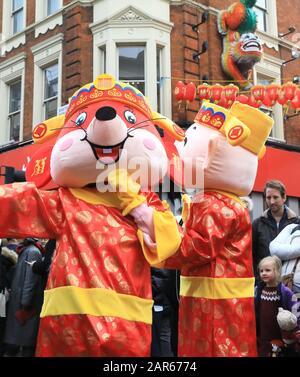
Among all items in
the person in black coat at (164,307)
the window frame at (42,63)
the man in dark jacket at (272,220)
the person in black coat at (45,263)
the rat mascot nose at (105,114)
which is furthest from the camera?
the window frame at (42,63)

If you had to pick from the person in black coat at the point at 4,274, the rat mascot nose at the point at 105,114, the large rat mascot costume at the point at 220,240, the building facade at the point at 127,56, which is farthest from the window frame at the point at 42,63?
the rat mascot nose at the point at 105,114

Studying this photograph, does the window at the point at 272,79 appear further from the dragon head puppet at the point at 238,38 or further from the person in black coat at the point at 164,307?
the person in black coat at the point at 164,307

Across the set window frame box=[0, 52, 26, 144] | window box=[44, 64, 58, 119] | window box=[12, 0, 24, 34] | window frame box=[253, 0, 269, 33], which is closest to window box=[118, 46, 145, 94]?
window box=[44, 64, 58, 119]

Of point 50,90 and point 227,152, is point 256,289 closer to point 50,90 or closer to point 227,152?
point 227,152

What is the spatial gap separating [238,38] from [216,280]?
27.9 ft

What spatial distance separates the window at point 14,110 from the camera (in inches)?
484

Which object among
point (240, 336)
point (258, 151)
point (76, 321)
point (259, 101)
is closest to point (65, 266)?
point (76, 321)

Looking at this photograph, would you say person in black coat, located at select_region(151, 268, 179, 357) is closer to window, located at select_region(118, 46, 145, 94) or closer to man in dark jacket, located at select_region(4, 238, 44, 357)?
man in dark jacket, located at select_region(4, 238, 44, 357)

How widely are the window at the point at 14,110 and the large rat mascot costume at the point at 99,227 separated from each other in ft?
31.0

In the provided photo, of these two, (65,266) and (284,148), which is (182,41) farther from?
(65,266)

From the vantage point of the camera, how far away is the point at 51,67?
1160 centimetres

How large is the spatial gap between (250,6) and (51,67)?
449 cm

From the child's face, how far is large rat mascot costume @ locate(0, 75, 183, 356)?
113 cm

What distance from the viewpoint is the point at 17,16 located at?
1273 cm
